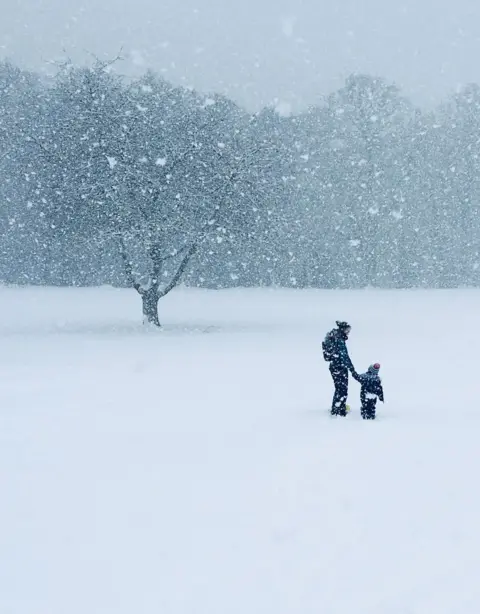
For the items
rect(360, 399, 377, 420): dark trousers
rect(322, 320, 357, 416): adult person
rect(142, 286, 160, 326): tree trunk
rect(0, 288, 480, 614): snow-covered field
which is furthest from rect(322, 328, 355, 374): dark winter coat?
rect(142, 286, 160, 326): tree trunk

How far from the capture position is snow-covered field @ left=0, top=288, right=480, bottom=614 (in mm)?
6148

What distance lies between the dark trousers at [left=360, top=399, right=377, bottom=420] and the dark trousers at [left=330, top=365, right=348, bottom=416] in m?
0.32

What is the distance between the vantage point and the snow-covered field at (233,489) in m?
6.15

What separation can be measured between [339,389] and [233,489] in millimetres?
4591

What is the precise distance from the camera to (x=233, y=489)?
8727 mm

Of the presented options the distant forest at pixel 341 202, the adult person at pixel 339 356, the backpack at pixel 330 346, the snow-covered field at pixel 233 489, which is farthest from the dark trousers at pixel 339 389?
the distant forest at pixel 341 202

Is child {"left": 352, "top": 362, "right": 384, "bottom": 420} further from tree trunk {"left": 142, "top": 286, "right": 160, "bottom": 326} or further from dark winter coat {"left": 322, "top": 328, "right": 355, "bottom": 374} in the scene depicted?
tree trunk {"left": 142, "top": 286, "right": 160, "bottom": 326}

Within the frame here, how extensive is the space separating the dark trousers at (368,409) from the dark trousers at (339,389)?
317 millimetres

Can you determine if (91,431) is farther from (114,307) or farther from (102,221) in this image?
(114,307)

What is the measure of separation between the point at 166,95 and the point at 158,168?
4.13 meters

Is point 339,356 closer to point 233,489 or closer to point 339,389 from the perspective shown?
point 339,389

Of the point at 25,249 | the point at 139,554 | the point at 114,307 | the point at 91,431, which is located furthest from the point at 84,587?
the point at 25,249

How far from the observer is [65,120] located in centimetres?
2983

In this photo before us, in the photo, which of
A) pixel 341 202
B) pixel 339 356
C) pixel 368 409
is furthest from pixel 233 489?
pixel 341 202
